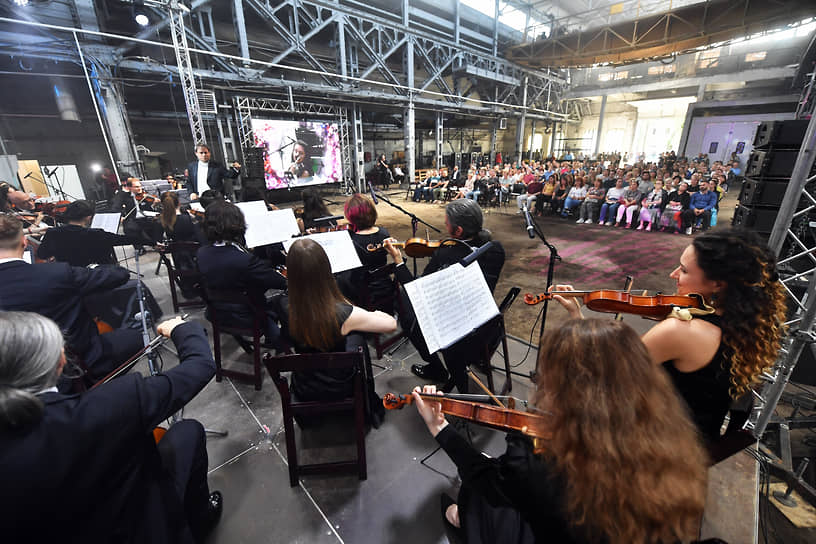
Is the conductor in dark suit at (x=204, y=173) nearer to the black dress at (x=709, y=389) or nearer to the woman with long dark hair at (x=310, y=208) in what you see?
the woman with long dark hair at (x=310, y=208)

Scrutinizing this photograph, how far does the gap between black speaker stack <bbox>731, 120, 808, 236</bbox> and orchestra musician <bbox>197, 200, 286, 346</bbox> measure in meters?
5.04

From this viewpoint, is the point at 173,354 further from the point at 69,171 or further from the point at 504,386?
the point at 69,171

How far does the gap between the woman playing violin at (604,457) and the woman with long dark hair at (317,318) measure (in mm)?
1112

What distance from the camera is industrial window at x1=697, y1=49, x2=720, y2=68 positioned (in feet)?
51.5

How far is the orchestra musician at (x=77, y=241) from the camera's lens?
10.4 feet

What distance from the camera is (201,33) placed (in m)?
8.09

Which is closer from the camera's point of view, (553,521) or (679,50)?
(553,521)

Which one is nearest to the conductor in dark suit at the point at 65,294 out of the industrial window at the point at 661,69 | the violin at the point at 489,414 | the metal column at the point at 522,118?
the violin at the point at 489,414

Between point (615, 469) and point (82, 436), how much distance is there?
1348 mm

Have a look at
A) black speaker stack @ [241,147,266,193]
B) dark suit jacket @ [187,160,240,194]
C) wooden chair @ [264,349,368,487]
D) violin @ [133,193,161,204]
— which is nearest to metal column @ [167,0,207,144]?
black speaker stack @ [241,147,266,193]

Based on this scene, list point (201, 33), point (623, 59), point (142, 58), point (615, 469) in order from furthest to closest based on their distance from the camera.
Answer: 1. point (623, 59)
2. point (201, 33)
3. point (142, 58)
4. point (615, 469)

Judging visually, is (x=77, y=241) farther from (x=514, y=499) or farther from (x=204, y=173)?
(x=514, y=499)

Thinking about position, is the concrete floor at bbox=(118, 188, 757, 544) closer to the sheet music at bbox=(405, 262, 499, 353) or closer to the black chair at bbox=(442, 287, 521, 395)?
the black chair at bbox=(442, 287, 521, 395)

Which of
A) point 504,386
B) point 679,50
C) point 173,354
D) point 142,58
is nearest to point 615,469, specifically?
point 504,386
